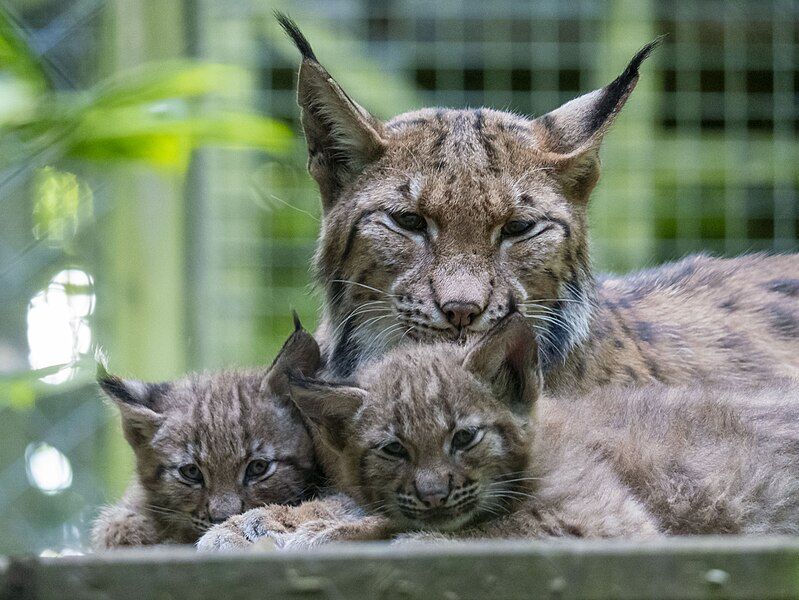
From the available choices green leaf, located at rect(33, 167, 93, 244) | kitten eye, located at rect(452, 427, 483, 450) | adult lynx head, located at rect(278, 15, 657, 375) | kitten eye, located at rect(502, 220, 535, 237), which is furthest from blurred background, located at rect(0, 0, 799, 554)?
kitten eye, located at rect(452, 427, 483, 450)

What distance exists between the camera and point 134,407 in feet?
13.9

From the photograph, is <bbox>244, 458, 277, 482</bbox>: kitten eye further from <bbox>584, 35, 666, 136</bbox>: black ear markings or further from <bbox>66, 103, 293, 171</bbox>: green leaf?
<bbox>584, 35, 666, 136</bbox>: black ear markings

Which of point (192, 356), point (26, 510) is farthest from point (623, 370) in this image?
point (26, 510)

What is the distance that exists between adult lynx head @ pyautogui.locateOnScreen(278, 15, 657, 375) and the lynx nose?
2.44 ft

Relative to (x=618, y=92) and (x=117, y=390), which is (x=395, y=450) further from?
(x=618, y=92)

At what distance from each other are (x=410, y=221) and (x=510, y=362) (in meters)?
0.85

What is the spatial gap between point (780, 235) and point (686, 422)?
5563mm

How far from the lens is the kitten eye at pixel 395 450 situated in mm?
3576

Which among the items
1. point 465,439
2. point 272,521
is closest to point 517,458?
point 465,439

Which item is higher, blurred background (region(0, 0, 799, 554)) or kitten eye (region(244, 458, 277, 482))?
blurred background (region(0, 0, 799, 554))

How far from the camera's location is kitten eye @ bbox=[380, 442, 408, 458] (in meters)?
3.58

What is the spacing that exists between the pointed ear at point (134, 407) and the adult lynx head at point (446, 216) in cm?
68

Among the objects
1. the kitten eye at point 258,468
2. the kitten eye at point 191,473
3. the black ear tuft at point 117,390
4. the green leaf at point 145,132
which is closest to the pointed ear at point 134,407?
the black ear tuft at point 117,390

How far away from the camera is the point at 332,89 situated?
4.50 m
